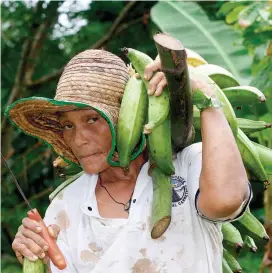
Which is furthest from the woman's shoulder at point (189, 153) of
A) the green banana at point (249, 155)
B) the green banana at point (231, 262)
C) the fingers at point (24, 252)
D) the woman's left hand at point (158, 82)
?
the fingers at point (24, 252)

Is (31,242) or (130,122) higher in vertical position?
(130,122)

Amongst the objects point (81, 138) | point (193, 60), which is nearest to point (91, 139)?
point (81, 138)

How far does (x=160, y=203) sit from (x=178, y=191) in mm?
103

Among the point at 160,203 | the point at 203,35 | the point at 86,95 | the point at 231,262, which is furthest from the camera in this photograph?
the point at 203,35

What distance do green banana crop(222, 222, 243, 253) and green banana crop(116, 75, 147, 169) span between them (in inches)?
17.0

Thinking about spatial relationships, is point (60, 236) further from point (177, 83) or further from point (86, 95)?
point (177, 83)

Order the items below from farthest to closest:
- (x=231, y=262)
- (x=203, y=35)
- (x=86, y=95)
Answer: (x=203, y=35) → (x=231, y=262) → (x=86, y=95)

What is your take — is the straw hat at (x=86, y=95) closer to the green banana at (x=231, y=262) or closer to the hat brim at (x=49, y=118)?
the hat brim at (x=49, y=118)

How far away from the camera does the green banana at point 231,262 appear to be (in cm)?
207

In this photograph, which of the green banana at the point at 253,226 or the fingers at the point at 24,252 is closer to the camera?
the fingers at the point at 24,252

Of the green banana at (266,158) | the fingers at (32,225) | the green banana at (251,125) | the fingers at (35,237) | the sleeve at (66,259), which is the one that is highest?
the green banana at (251,125)

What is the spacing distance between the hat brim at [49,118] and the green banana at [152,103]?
16cm

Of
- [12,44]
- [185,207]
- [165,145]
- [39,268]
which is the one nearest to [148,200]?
[185,207]

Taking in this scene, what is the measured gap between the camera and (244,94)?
1.88 meters
